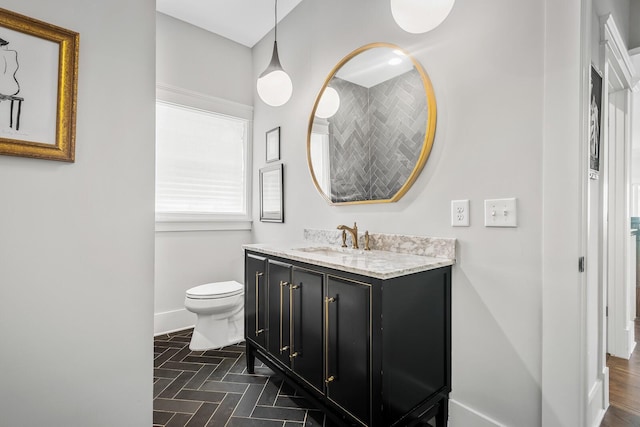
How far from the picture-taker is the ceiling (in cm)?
271

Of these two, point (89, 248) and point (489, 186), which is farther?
point (489, 186)

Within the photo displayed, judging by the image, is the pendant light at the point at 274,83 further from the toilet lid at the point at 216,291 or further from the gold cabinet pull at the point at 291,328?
the toilet lid at the point at 216,291

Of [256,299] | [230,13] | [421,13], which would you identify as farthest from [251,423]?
[230,13]

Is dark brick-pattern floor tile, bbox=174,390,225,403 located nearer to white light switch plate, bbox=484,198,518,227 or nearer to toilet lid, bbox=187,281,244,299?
toilet lid, bbox=187,281,244,299

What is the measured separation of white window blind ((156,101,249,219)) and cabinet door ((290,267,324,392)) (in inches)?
71.4

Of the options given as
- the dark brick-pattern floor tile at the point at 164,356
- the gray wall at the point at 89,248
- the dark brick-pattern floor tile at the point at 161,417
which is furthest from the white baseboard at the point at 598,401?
the dark brick-pattern floor tile at the point at 164,356

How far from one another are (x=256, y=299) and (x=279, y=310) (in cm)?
30

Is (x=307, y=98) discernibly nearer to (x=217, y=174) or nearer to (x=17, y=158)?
(x=217, y=174)

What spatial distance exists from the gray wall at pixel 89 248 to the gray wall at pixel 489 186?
4.54 ft

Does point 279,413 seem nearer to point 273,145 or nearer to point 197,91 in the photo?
point 273,145

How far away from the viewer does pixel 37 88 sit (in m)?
0.96

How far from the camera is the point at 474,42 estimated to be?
154cm

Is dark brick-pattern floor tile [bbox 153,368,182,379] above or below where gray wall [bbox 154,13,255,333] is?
below

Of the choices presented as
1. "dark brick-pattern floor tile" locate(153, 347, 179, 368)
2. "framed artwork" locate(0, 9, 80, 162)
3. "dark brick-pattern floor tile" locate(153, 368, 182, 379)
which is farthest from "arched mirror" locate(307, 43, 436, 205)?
"dark brick-pattern floor tile" locate(153, 347, 179, 368)
